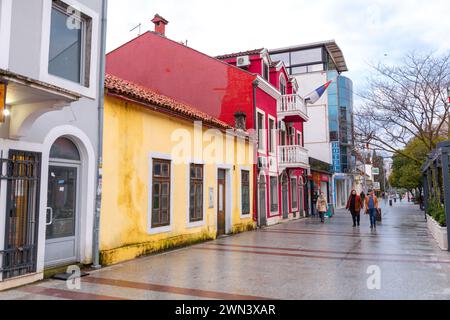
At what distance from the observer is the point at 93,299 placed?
223 inches

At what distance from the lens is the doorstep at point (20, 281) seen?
236 inches

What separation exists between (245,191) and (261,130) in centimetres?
339

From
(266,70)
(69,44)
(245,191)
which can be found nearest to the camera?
(69,44)

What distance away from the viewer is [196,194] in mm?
12039

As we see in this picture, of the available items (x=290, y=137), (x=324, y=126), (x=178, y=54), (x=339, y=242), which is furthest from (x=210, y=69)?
(x=324, y=126)

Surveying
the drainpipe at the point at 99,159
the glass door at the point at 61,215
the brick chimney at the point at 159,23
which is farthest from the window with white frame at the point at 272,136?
the glass door at the point at 61,215

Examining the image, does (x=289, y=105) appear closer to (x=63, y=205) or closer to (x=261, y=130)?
(x=261, y=130)

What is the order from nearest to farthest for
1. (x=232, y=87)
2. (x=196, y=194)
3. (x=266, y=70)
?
1. (x=196, y=194)
2. (x=232, y=87)
3. (x=266, y=70)

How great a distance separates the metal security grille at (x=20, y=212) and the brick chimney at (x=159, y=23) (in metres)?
13.6

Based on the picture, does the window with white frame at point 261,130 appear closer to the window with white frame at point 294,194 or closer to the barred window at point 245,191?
the barred window at point 245,191

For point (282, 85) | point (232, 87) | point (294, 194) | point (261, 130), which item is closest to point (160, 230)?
point (232, 87)

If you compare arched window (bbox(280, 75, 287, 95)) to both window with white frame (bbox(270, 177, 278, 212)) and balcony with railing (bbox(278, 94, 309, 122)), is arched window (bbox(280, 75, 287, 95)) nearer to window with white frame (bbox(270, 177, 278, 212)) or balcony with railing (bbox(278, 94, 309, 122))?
balcony with railing (bbox(278, 94, 309, 122))

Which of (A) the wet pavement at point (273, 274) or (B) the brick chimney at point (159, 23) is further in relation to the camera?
(B) the brick chimney at point (159, 23)

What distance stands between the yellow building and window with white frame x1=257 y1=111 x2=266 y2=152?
8.73 ft
